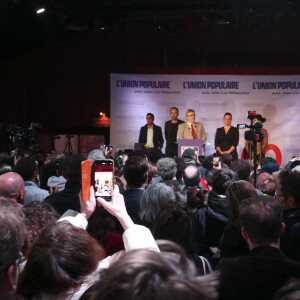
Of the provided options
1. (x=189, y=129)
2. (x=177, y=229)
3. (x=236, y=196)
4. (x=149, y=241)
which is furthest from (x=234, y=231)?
(x=189, y=129)

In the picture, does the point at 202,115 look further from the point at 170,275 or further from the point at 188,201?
the point at 170,275

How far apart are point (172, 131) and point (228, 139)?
1346 mm

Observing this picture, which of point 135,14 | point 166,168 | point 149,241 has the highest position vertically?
point 135,14

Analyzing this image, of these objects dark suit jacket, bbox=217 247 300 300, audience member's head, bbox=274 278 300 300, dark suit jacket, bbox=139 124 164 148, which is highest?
dark suit jacket, bbox=139 124 164 148

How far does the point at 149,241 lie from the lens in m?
1.31

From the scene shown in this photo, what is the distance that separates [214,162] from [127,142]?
5.81 metres

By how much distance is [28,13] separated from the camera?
9.01m

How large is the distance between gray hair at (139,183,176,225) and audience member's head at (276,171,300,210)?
28.3 inches

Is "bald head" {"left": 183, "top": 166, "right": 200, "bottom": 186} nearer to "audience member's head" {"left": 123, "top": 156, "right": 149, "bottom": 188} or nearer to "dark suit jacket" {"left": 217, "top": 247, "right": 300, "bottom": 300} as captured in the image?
"audience member's head" {"left": 123, "top": 156, "right": 149, "bottom": 188}

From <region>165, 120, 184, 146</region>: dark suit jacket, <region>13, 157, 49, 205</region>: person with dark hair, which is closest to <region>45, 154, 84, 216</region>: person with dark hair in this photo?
<region>13, 157, 49, 205</region>: person with dark hair

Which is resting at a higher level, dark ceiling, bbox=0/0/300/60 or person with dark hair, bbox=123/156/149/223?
dark ceiling, bbox=0/0/300/60

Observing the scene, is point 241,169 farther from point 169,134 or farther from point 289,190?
point 169,134

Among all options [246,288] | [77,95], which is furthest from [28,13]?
[246,288]

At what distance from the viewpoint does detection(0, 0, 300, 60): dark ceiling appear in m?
8.98
